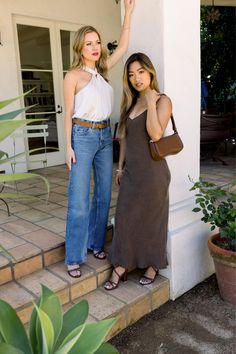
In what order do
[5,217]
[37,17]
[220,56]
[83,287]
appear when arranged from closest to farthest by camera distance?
[83,287], [5,217], [37,17], [220,56]

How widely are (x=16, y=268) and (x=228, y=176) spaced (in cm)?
298

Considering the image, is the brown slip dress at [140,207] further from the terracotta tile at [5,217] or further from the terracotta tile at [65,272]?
the terracotta tile at [5,217]

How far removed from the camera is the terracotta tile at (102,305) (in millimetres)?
1987

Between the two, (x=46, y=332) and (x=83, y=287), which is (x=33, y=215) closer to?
(x=83, y=287)

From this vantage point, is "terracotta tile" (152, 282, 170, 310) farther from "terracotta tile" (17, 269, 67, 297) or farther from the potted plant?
"terracotta tile" (17, 269, 67, 297)

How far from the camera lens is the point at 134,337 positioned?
2023 millimetres

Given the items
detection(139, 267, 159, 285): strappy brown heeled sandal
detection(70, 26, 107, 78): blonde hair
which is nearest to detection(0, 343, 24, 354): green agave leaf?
detection(139, 267, 159, 285): strappy brown heeled sandal

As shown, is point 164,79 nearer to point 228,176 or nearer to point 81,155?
point 81,155

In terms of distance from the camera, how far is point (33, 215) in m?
2.94

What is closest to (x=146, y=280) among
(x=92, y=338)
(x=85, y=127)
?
(x=85, y=127)

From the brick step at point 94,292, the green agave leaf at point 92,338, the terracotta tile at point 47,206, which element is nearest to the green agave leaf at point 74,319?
the green agave leaf at point 92,338

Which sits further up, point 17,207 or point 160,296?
point 17,207

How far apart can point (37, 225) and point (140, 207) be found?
0.98m

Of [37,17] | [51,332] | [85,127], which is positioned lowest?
[51,332]
